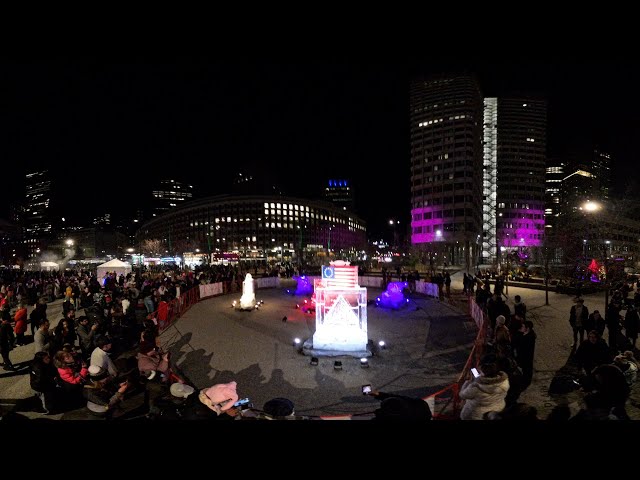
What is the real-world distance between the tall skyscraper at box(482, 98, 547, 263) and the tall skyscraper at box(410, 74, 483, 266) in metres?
19.5

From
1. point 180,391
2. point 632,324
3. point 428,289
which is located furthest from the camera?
point 428,289

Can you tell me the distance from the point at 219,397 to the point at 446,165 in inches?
3117

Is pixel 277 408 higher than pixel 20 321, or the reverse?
pixel 277 408

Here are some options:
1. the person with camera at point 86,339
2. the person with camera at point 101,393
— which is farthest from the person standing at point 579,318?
the person with camera at point 86,339

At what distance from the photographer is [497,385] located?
14.9 feet

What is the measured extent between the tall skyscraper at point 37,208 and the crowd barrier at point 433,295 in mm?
165691

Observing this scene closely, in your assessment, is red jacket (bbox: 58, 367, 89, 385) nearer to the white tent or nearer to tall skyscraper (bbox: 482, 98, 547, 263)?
the white tent

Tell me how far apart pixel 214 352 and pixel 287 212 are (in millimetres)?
116428

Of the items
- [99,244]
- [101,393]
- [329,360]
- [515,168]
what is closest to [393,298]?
[329,360]

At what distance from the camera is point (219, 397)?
4.64m

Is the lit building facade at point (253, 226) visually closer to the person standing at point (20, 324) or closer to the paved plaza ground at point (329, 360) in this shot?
the paved plaza ground at point (329, 360)

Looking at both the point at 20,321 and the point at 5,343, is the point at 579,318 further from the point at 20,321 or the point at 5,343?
the point at 20,321

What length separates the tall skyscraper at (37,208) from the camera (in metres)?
146

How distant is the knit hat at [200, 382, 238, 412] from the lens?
4605 millimetres
